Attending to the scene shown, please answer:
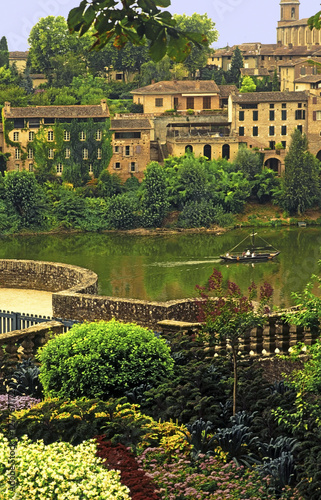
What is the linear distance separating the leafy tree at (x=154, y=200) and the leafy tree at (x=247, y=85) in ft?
80.4

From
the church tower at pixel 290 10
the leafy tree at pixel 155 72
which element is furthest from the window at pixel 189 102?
the church tower at pixel 290 10

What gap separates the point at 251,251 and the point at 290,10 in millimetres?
92371

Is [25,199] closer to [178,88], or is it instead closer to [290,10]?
[178,88]

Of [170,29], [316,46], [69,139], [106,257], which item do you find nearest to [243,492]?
[170,29]

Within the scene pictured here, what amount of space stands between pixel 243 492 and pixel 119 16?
22.7 ft

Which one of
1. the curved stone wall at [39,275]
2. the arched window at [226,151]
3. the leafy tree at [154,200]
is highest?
the curved stone wall at [39,275]

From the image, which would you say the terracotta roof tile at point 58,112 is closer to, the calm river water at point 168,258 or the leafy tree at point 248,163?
the leafy tree at point 248,163

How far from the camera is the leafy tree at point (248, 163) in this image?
93.4m

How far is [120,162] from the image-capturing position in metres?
93.5

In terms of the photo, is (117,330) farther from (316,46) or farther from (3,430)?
(316,46)

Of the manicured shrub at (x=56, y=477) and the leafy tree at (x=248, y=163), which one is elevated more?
the manicured shrub at (x=56, y=477)

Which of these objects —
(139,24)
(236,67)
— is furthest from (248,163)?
(139,24)

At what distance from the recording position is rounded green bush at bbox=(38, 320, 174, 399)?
663 inches

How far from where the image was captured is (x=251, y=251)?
77125 millimetres
